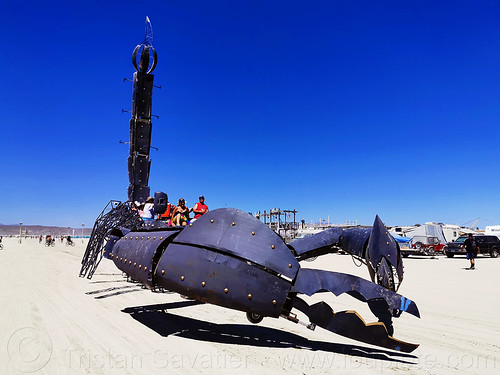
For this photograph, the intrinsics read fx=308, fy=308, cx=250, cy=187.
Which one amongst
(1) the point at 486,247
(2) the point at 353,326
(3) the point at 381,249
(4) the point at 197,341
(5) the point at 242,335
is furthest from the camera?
(1) the point at 486,247

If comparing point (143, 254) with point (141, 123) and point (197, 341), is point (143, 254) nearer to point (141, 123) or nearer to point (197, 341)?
point (197, 341)

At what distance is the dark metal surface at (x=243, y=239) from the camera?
264 centimetres

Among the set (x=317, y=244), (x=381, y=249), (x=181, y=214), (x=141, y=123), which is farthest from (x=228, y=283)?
(x=141, y=123)

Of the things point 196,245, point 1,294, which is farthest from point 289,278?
point 1,294

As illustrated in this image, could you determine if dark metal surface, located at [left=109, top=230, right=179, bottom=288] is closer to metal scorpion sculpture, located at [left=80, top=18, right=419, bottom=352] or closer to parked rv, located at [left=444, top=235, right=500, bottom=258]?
metal scorpion sculpture, located at [left=80, top=18, right=419, bottom=352]

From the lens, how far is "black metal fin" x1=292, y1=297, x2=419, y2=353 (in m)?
2.67

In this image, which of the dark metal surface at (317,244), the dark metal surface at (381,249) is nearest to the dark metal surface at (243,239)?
the dark metal surface at (317,244)

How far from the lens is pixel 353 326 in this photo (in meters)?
2.70

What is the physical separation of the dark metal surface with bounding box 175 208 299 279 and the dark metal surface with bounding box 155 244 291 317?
0.07m

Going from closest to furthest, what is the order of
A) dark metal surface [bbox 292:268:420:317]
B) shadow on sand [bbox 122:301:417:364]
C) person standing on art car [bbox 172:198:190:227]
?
dark metal surface [bbox 292:268:420:317]
shadow on sand [bbox 122:301:417:364]
person standing on art car [bbox 172:198:190:227]

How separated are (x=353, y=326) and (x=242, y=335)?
1.96 meters

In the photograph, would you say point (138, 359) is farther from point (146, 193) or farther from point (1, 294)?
point (146, 193)

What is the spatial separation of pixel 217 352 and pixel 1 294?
567 cm

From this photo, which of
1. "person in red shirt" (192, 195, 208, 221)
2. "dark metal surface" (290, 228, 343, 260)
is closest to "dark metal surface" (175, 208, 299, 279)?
"dark metal surface" (290, 228, 343, 260)
